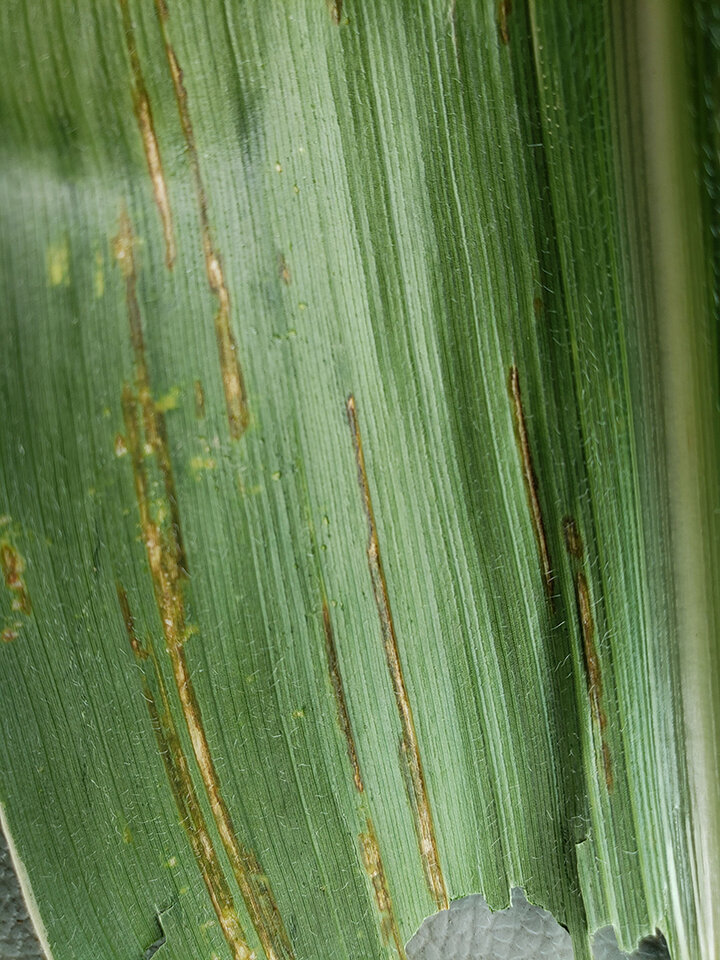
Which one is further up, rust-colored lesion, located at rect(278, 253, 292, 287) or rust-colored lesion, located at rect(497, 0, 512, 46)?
rust-colored lesion, located at rect(497, 0, 512, 46)

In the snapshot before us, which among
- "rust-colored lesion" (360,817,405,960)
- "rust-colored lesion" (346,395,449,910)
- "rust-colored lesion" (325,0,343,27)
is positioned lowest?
"rust-colored lesion" (360,817,405,960)

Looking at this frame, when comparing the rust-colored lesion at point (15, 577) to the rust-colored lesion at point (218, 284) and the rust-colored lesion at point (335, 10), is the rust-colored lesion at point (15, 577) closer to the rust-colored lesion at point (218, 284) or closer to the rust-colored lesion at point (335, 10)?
the rust-colored lesion at point (218, 284)

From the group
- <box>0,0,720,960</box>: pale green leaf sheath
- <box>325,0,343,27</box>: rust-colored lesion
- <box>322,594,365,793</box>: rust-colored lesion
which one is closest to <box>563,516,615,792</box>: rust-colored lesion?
<box>0,0,720,960</box>: pale green leaf sheath

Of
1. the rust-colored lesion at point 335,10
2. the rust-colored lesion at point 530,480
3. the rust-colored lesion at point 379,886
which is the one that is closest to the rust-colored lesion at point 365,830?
the rust-colored lesion at point 379,886

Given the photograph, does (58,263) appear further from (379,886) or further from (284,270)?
(379,886)

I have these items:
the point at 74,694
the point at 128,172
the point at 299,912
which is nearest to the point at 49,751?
the point at 74,694

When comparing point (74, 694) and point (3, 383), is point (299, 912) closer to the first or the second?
point (74, 694)

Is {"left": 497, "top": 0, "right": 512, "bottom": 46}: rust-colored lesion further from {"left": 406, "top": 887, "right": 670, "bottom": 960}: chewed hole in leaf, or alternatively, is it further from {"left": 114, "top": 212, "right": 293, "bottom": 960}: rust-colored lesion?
{"left": 406, "top": 887, "right": 670, "bottom": 960}: chewed hole in leaf
